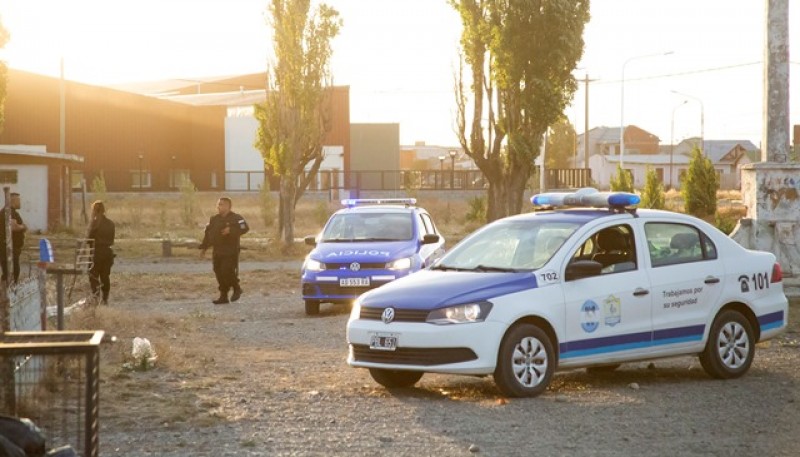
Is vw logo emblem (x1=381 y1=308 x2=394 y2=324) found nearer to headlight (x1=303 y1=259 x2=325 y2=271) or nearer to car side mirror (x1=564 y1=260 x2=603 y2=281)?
car side mirror (x1=564 y1=260 x2=603 y2=281)

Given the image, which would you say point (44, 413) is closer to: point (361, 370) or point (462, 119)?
point (361, 370)

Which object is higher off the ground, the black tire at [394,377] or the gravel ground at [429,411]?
the black tire at [394,377]

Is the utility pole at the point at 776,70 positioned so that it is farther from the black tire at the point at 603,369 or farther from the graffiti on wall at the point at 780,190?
the black tire at the point at 603,369

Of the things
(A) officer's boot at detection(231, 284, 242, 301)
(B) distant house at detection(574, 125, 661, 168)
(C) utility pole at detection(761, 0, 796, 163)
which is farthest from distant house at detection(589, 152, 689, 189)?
(C) utility pole at detection(761, 0, 796, 163)

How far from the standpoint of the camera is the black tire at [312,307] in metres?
21.1

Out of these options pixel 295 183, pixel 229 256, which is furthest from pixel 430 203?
→ pixel 229 256

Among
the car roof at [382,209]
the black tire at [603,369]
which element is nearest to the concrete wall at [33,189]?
the car roof at [382,209]

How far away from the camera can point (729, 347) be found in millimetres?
13148

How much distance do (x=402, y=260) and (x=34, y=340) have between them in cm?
1390

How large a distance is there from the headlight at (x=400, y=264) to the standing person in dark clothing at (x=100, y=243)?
14.1 feet

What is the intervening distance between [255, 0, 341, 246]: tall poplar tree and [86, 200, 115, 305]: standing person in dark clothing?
54.6 feet

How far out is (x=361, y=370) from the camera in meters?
13.9

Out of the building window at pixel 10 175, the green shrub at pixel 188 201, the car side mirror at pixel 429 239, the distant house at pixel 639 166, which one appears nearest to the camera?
the car side mirror at pixel 429 239

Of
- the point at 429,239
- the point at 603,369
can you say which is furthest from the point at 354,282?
the point at 603,369
